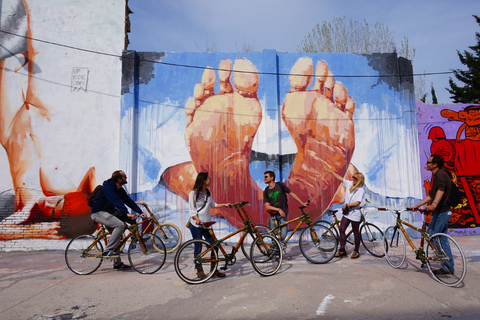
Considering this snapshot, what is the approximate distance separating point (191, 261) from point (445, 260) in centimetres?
379

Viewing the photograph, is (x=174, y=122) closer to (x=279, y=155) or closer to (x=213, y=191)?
(x=213, y=191)

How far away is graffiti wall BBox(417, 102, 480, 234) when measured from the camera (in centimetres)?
919

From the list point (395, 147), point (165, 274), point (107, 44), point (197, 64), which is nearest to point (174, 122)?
point (197, 64)

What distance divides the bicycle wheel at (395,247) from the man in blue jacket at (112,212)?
4.60m

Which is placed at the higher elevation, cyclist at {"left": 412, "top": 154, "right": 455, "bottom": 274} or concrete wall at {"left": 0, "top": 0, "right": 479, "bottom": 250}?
concrete wall at {"left": 0, "top": 0, "right": 479, "bottom": 250}

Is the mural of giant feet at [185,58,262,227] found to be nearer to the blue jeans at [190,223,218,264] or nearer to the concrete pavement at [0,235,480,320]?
the concrete pavement at [0,235,480,320]

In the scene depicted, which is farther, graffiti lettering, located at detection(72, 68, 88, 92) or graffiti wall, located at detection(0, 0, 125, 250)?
graffiti lettering, located at detection(72, 68, 88, 92)

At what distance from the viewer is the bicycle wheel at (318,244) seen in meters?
6.09

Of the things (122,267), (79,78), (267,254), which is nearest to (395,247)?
(267,254)

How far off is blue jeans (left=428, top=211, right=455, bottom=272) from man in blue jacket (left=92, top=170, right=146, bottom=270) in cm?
500

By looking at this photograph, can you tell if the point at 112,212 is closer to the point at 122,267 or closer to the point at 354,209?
the point at 122,267

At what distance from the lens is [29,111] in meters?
8.69

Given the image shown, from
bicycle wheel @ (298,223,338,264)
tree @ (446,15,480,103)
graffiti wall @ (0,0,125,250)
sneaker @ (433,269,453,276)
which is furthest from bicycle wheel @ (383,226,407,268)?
tree @ (446,15,480,103)

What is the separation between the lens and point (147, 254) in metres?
5.78
